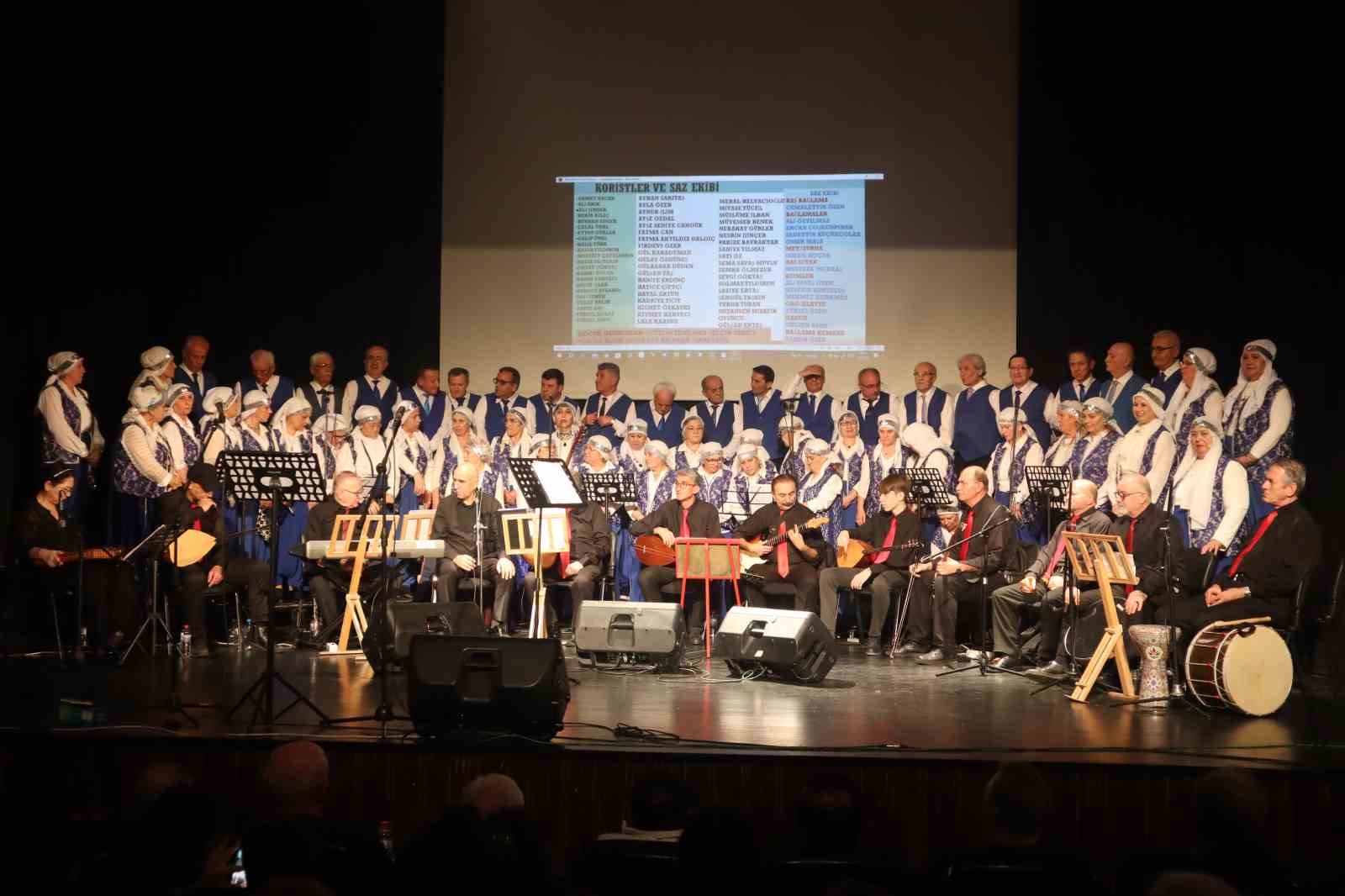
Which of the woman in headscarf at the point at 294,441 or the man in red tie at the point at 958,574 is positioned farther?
the woman in headscarf at the point at 294,441

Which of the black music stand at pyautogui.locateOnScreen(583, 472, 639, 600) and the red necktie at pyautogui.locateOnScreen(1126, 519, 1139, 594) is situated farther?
the black music stand at pyautogui.locateOnScreen(583, 472, 639, 600)

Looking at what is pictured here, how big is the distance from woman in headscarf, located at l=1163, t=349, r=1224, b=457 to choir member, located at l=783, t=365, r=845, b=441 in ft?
8.76

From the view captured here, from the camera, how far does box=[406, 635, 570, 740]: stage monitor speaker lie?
466 centimetres

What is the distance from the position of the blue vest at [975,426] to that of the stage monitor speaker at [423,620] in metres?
5.15

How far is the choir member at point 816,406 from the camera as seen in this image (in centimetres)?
1017

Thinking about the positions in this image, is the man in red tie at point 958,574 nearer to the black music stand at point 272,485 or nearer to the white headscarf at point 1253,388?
the white headscarf at point 1253,388

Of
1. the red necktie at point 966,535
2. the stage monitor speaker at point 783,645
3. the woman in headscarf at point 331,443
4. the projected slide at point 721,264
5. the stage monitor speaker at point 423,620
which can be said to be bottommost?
the stage monitor speaker at point 783,645

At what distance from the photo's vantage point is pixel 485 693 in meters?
4.69

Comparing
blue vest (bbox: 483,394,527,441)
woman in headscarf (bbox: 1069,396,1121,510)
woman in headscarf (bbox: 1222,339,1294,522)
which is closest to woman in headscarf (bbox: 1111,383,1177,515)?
woman in headscarf (bbox: 1069,396,1121,510)

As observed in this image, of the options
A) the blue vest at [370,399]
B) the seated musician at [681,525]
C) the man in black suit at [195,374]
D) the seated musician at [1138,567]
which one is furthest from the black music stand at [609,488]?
the man in black suit at [195,374]

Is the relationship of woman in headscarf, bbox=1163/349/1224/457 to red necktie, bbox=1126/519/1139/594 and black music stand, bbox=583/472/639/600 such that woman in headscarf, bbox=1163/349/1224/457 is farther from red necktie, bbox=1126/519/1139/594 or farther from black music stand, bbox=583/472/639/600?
black music stand, bbox=583/472/639/600

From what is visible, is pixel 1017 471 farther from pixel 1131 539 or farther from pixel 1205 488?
A: pixel 1131 539

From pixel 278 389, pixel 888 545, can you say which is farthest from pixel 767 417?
pixel 278 389

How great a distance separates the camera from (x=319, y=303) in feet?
37.7
